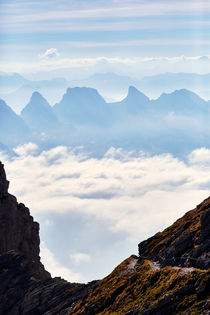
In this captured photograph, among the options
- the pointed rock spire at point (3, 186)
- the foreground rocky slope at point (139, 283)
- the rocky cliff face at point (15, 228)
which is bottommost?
the foreground rocky slope at point (139, 283)

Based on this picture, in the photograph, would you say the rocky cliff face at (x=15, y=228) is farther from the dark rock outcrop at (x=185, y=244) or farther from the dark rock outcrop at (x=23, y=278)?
the dark rock outcrop at (x=185, y=244)

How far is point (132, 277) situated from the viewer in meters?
78.7

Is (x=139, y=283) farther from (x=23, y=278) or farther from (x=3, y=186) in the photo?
(x=3, y=186)

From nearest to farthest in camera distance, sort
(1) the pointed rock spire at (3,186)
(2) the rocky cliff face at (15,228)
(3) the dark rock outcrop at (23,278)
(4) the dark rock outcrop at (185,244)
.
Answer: (4) the dark rock outcrop at (185,244), (3) the dark rock outcrop at (23,278), (2) the rocky cliff face at (15,228), (1) the pointed rock spire at (3,186)

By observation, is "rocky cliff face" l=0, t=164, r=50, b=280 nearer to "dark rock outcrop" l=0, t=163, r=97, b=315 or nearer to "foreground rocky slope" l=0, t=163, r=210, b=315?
"dark rock outcrop" l=0, t=163, r=97, b=315

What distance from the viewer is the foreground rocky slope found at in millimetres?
59312

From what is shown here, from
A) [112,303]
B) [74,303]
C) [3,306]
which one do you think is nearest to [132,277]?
[112,303]

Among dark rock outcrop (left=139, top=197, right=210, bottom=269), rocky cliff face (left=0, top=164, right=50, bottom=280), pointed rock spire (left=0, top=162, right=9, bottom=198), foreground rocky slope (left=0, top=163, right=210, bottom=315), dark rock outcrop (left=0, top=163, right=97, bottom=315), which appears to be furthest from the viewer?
pointed rock spire (left=0, top=162, right=9, bottom=198)

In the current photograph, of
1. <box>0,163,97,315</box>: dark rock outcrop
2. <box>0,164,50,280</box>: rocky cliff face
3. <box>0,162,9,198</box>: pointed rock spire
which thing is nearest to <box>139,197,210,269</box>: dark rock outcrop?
<box>0,163,97,315</box>: dark rock outcrop

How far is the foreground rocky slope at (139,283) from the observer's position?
5931 cm

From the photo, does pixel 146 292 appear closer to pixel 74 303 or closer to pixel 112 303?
pixel 112 303

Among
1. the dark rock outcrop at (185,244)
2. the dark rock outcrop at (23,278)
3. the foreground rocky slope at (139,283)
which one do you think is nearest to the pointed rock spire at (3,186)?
the dark rock outcrop at (23,278)

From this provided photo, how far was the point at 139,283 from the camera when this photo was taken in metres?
73.8

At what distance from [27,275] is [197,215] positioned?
42800 mm
